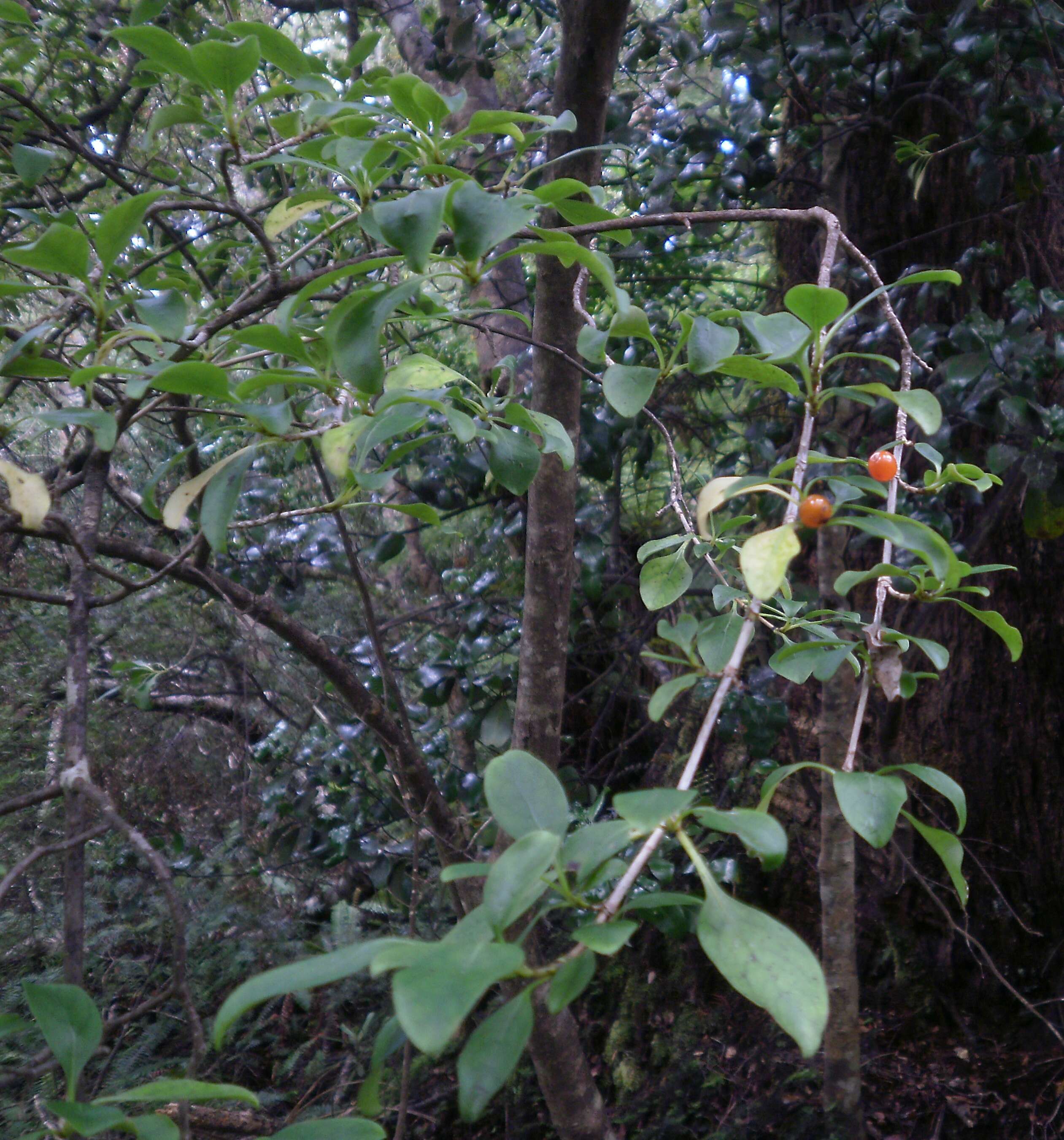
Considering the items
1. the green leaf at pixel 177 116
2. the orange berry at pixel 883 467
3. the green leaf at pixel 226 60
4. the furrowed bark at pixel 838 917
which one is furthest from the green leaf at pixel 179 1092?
the furrowed bark at pixel 838 917

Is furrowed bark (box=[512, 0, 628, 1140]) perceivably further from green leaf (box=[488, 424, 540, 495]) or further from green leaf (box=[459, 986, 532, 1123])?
green leaf (box=[459, 986, 532, 1123])

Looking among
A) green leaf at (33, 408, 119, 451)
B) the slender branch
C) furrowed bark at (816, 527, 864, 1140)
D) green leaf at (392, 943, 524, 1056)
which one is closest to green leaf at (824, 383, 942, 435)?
green leaf at (392, 943, 524, 1056)

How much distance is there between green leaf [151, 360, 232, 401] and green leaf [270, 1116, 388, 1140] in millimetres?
435

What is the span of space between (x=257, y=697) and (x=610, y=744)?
1.38m

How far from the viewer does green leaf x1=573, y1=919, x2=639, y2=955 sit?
1.10 ft

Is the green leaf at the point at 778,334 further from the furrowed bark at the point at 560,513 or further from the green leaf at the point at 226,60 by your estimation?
the furrowed bark at the point at 560,513

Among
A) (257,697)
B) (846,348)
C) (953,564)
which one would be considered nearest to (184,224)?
(257,697)

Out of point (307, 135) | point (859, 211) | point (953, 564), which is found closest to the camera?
point (953, 564)

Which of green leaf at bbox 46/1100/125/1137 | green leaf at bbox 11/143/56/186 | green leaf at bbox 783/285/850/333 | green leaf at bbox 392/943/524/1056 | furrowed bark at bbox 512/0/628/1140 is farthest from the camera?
furrowed bark at bbox 512/0/628/1140

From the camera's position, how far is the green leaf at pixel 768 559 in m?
0.42

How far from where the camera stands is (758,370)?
519 mm

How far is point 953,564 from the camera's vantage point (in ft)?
1.57

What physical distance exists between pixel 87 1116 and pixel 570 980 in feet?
0.81

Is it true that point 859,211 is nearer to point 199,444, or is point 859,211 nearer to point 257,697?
point 199,444
